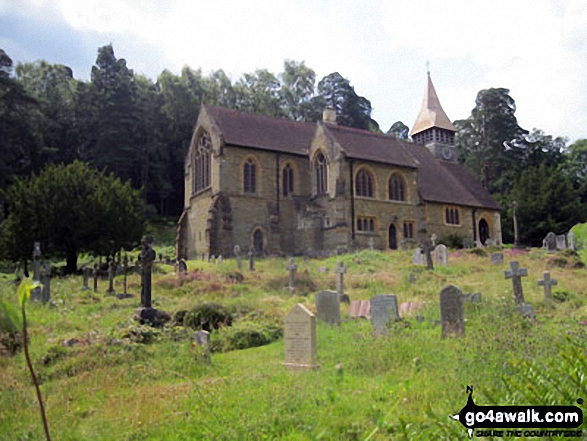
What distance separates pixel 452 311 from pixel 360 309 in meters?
4.31

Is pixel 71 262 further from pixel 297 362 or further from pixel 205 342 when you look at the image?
pixel 297 362

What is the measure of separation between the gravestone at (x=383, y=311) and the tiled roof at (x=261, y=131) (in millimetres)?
24378

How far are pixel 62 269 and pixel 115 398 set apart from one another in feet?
79.4

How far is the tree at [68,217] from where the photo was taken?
2841 centimetres

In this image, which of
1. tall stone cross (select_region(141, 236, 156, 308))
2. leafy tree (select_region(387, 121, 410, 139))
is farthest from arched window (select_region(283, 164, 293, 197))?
leafy tree (select_region(387, 121, 410, 139))

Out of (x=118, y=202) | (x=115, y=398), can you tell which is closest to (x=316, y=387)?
(x=115, y=398)

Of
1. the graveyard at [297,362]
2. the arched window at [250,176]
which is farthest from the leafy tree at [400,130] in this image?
the graveyard at [297,362]

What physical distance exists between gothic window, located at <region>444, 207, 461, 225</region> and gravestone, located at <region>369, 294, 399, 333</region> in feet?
98.5

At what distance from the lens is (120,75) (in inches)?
2178

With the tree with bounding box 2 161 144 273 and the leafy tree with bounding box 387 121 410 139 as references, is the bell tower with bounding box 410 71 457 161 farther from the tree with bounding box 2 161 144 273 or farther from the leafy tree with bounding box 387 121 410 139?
the leafy tree with bounding box 387 121 410 139

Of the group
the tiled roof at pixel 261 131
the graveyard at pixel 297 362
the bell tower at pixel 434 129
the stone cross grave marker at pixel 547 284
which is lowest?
the graveyard at pixel 297 362

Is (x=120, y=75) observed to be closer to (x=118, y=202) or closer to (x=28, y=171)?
(x=28, y=171)

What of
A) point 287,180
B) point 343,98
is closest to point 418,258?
point 287,180

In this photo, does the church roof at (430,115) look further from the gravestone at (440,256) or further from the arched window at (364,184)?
the gravestone at (440,256)
